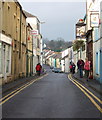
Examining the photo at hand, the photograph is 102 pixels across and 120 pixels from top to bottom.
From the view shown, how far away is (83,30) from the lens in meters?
37.3

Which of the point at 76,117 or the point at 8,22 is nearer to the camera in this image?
the point at 76,117

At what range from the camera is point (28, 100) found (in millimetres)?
12305

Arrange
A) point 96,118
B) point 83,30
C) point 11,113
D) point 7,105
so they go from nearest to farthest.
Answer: point 96,118 < point 11,113 < point 7,105 < point 83,30

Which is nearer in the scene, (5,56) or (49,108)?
(49,108)

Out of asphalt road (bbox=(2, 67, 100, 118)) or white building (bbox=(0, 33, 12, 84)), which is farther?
white building (bbox=(0, 33, 12, 84))

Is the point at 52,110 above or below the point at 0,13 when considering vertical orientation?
below

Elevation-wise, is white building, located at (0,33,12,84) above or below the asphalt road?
above

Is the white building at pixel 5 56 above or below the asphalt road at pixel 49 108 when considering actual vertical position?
above

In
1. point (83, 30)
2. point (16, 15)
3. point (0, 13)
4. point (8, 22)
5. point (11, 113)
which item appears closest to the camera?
point (11, 113)

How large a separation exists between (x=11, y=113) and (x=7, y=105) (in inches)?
66.9

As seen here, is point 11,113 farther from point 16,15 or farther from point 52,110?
point 16,15

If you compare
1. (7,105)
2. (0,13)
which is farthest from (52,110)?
(0,13)

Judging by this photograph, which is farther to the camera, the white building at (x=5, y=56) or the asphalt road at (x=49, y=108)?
the white building at (x=5, y=56)

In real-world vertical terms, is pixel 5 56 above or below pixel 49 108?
above
